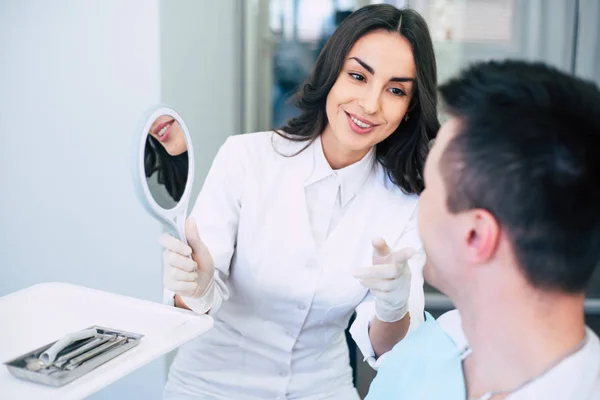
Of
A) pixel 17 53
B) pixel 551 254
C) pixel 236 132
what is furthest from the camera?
pixel 236 132

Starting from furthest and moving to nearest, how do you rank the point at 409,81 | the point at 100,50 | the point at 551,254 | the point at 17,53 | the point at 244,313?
the point at 17,53 < the point at 100,50 < the point at 244,313 < the point at 409,81 < the point at 551,254

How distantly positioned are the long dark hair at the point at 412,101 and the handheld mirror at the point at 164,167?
51 cm

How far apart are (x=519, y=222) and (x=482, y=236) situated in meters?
0.06

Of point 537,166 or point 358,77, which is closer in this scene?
point 537,166

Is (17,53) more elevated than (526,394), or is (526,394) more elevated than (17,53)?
(17,53)

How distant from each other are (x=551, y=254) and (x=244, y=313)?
0.95 metres

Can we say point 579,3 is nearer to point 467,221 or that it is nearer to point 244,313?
point 244,313

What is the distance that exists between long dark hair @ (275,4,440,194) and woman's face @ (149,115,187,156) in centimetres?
52

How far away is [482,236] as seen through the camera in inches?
32.5

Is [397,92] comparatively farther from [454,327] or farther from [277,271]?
[454,327]

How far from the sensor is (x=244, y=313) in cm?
158

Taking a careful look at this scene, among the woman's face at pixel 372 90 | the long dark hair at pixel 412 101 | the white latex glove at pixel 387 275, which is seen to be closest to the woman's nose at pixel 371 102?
the woman's face at pixel 372 90

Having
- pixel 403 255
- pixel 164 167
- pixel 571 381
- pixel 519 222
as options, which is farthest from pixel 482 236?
pixel 164 167

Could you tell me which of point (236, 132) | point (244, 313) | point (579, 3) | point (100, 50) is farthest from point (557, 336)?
point (579, 3)
